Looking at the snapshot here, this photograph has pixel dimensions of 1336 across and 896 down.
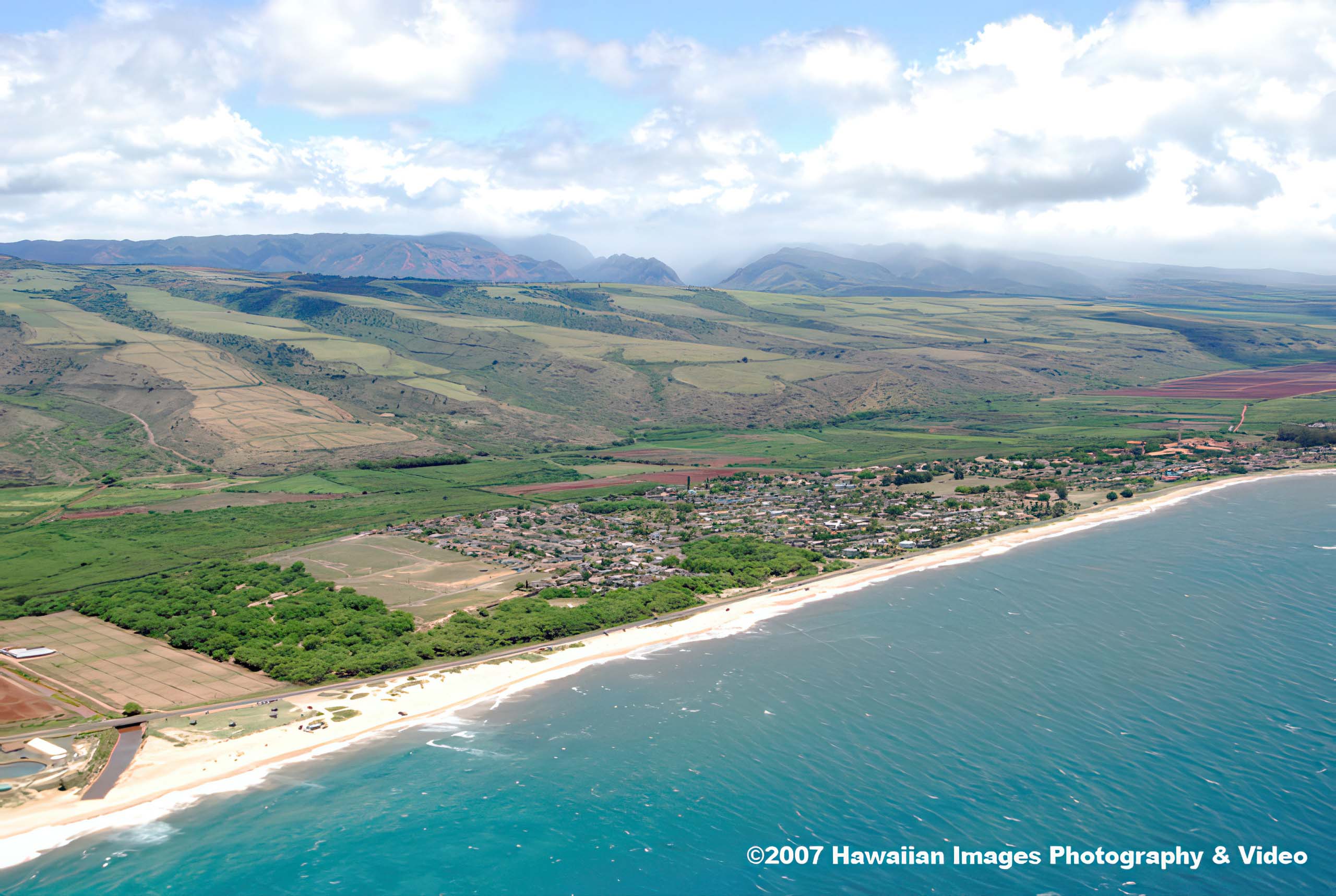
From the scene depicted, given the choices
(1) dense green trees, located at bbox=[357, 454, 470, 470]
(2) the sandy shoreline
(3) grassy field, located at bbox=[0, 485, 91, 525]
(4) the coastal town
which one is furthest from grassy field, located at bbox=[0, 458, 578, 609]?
(2) the sandy shoreline

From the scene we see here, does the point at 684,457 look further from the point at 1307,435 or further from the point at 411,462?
the point at 1307,435

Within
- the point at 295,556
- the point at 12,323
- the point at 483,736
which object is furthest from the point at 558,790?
the point at 12,323

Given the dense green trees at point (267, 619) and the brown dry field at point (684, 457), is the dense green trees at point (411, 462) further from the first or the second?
the dense green trees at point (267, 619)

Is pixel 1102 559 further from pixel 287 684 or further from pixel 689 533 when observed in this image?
pixel 287 684

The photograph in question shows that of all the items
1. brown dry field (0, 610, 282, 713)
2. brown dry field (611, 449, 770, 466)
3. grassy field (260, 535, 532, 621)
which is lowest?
brown dry field (0, 610, 282, 713)

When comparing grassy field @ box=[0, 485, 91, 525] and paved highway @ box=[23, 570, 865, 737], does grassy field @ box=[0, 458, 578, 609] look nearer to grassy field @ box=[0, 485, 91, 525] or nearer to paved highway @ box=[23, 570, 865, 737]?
grassy field @ box=[0, 485, 91, 525]

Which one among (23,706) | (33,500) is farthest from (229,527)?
(23,706)
